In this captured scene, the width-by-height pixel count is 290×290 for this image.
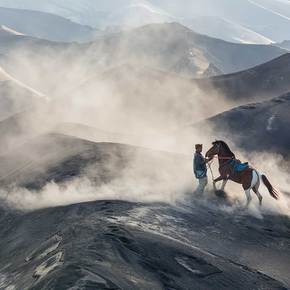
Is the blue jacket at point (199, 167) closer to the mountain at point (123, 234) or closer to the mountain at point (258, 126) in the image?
the mountain at point (123, 234)

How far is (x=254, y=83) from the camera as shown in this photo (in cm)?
7969

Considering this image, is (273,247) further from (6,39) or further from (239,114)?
(6,39)

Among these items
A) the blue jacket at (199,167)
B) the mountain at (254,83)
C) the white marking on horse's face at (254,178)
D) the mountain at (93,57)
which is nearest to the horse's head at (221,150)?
the blue jacket at (199,167)

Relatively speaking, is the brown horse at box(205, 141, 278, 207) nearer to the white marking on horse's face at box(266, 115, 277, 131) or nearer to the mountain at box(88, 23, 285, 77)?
the white marking on horse's face at box(266, 115, 277, 131)

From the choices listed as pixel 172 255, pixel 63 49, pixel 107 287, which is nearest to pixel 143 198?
pixel 172 255

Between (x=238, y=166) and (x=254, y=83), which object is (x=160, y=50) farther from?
(x=238, y=166)

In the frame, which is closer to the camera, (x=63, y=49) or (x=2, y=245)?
(x=2, y=245)

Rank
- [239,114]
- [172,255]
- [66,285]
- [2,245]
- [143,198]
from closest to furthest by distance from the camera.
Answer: [66,285], [172,255], [2,245], [143,198], [239,114]

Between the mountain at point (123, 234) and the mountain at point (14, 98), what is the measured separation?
69172 mm

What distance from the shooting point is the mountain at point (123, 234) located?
545 inches

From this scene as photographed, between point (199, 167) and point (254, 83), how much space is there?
5863 centimetres

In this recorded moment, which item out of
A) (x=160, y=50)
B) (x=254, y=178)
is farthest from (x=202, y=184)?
(x=160, y=50)

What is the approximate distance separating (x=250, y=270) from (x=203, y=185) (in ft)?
25.7

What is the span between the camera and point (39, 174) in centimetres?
2884
